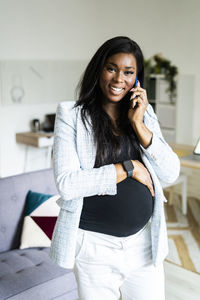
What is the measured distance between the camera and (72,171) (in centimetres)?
121

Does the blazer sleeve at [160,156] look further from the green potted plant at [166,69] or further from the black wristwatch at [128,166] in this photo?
the green potted plant at [166,69]

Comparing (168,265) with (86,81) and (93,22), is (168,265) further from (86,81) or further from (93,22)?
(93,22)

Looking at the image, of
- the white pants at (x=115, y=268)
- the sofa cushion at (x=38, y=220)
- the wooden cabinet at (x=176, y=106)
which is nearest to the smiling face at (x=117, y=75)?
the white pants at (x=115, y=268)

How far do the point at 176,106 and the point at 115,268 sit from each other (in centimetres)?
524

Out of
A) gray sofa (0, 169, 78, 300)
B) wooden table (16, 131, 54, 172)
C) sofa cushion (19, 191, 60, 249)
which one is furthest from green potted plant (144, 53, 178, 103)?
sofa cushion (19, 191, 60, 249)

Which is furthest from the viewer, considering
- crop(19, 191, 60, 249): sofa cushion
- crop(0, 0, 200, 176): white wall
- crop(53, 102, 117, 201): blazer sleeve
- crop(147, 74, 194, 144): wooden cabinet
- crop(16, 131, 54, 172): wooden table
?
crop(147, 74, 194, 144): wooden cabinet

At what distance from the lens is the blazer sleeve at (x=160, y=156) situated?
1.26m

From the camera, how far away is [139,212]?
4.16 feet

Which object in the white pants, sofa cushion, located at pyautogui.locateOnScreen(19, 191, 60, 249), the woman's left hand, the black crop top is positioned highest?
the woman's left hand

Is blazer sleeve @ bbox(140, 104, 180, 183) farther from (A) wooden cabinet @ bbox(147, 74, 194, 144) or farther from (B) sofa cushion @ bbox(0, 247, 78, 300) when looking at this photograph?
(A) wooden cabinet @ bbox(147, 74, 194, 144)

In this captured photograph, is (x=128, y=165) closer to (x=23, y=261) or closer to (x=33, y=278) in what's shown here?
(x=33, y=278)

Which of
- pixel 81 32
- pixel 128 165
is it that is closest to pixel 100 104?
pixel 128 165

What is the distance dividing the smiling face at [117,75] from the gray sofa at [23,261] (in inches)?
44.6

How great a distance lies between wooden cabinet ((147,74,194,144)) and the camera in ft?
20.2
